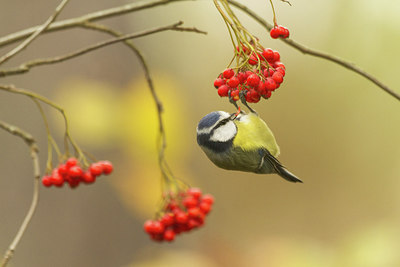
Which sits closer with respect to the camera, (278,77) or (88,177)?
(278,77)

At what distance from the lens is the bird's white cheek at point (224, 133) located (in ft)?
4.08

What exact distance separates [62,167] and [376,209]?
3.74 m

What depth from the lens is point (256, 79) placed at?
0.91m

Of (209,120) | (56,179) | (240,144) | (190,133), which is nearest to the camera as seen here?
(209,120)

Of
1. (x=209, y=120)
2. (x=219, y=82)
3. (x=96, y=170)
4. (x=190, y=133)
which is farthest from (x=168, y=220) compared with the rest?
(x=190, y=133)

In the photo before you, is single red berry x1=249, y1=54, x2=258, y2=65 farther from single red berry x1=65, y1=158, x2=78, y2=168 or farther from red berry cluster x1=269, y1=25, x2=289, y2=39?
single red berry x1=65, y1=158, x2=78, y2=168

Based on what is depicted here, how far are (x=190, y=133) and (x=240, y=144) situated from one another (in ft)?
9.14

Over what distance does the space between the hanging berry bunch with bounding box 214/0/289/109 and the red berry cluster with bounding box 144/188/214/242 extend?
0.63 metres

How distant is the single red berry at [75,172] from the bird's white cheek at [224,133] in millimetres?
395

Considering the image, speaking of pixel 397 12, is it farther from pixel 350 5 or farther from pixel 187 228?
pixel 187 228

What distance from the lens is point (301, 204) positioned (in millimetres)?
4879

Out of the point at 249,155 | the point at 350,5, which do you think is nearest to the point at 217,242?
the point at 350,5

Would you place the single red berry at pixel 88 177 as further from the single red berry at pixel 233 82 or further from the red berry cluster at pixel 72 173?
the single red berry at pixel 233 82

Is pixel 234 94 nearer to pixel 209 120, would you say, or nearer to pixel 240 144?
pixel 209 120
